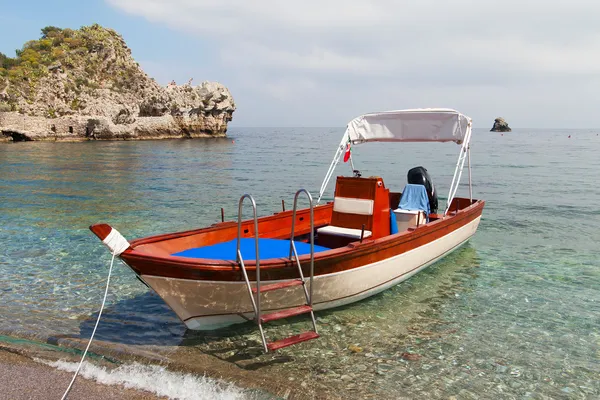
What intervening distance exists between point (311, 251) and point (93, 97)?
257ft

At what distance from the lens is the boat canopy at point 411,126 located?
12109mm

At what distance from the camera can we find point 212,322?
7.08 meters

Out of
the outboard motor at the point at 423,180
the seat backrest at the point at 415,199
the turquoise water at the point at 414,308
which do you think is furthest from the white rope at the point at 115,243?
the outboard motor at the point at 423,180

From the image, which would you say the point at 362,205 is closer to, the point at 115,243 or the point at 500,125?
the point at 115,243

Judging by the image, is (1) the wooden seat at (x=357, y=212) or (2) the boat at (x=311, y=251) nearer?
(2) the boat at (x=311, y=251)

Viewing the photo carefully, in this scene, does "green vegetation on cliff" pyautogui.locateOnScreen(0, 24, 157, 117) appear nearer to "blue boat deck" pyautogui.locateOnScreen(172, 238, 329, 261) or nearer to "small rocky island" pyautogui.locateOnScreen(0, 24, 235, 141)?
"small rocky island" pyautogui.locateOnScreen(0, 24, 235, 141)

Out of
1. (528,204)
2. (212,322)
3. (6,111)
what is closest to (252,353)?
(212,322)

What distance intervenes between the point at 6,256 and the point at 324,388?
9.57 metres

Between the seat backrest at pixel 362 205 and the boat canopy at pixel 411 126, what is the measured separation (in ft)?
11.5

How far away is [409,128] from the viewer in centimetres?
1262

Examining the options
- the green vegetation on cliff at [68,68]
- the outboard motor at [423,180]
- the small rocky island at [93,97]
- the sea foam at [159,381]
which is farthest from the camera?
the green vegetation on cliff at [68,68]

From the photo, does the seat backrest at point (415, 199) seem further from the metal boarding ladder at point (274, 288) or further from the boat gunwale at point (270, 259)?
the metal boarding ladder at point (274, 288)

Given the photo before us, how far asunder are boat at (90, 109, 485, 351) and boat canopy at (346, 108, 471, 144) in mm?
27

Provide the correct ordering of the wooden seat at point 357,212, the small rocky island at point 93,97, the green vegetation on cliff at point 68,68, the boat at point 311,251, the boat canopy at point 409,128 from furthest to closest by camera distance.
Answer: the green vegetation on cliff at point 68,68
the small rocky island at point 93,97
the boat canopy at point 409,128
the wooden seat at point 357,212
the boat at point 311,251
